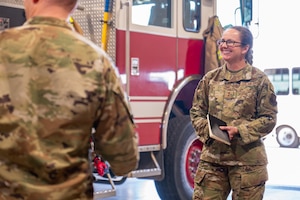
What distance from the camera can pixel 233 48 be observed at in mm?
3742

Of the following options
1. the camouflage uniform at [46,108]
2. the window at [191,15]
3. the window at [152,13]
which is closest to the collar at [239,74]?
the window at [152,13]

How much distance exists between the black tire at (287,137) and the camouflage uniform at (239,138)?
33.4ft

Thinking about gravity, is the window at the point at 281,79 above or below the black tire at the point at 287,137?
above

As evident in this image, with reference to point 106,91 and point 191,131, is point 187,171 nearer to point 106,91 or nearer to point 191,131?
point 191,131

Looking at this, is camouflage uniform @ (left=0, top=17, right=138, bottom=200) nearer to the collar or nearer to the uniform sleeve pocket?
the uniform sleeve pocket

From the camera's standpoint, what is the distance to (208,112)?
3.78 m

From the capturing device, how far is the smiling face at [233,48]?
374 cm

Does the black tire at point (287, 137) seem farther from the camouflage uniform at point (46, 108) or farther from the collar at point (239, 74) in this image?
the camouflage uniform at point (46, 108)

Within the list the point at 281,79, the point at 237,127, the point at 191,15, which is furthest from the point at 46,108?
the point at 281,79

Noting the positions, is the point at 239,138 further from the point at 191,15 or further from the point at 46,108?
the point at 191,15

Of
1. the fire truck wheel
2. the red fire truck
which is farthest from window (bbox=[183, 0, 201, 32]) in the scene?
the fire truck wheel

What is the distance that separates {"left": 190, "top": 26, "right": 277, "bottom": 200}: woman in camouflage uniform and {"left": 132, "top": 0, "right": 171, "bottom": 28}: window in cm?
170

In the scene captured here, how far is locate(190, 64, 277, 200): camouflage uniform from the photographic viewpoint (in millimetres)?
3537

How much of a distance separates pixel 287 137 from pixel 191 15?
8.37 m
